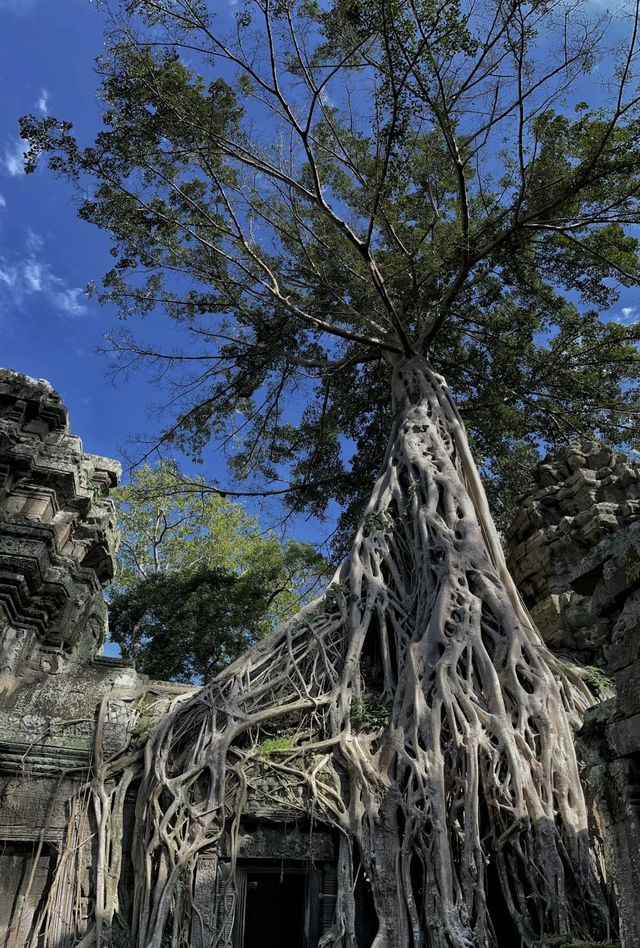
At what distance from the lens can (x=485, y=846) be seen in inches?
145

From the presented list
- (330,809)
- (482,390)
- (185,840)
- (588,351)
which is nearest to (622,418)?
(588,351)

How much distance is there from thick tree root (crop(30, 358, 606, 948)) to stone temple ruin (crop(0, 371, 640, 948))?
0.16 metres

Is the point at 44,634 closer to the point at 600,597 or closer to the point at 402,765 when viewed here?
the point at 402,765

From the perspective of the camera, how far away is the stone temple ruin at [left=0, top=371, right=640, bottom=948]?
2.42m

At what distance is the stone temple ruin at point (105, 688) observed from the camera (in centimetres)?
242

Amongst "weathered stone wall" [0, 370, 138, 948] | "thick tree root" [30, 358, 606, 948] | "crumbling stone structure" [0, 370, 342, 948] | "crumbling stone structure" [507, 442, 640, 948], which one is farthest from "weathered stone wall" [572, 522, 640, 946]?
"weathered stone wall" [0, 370, 138, 948]

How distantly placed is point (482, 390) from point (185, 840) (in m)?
6.63

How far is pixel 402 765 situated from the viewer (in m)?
3.91

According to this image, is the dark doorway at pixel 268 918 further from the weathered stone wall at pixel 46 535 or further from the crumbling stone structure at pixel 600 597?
the crumbling stone structure at pixel 600 597

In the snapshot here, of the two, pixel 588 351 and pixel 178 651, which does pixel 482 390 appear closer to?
pixel 588 351

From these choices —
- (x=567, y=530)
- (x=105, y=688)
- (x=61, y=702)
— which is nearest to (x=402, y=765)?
(x=105, y=688)

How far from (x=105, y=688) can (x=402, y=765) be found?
78.3 inches

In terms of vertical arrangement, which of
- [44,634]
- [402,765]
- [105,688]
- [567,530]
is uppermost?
[567,530]

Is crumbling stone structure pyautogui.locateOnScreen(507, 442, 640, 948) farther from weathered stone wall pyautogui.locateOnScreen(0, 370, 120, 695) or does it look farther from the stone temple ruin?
weathered stone wall pyautogui.locateOnScreen(0, 370, 120, 695)
